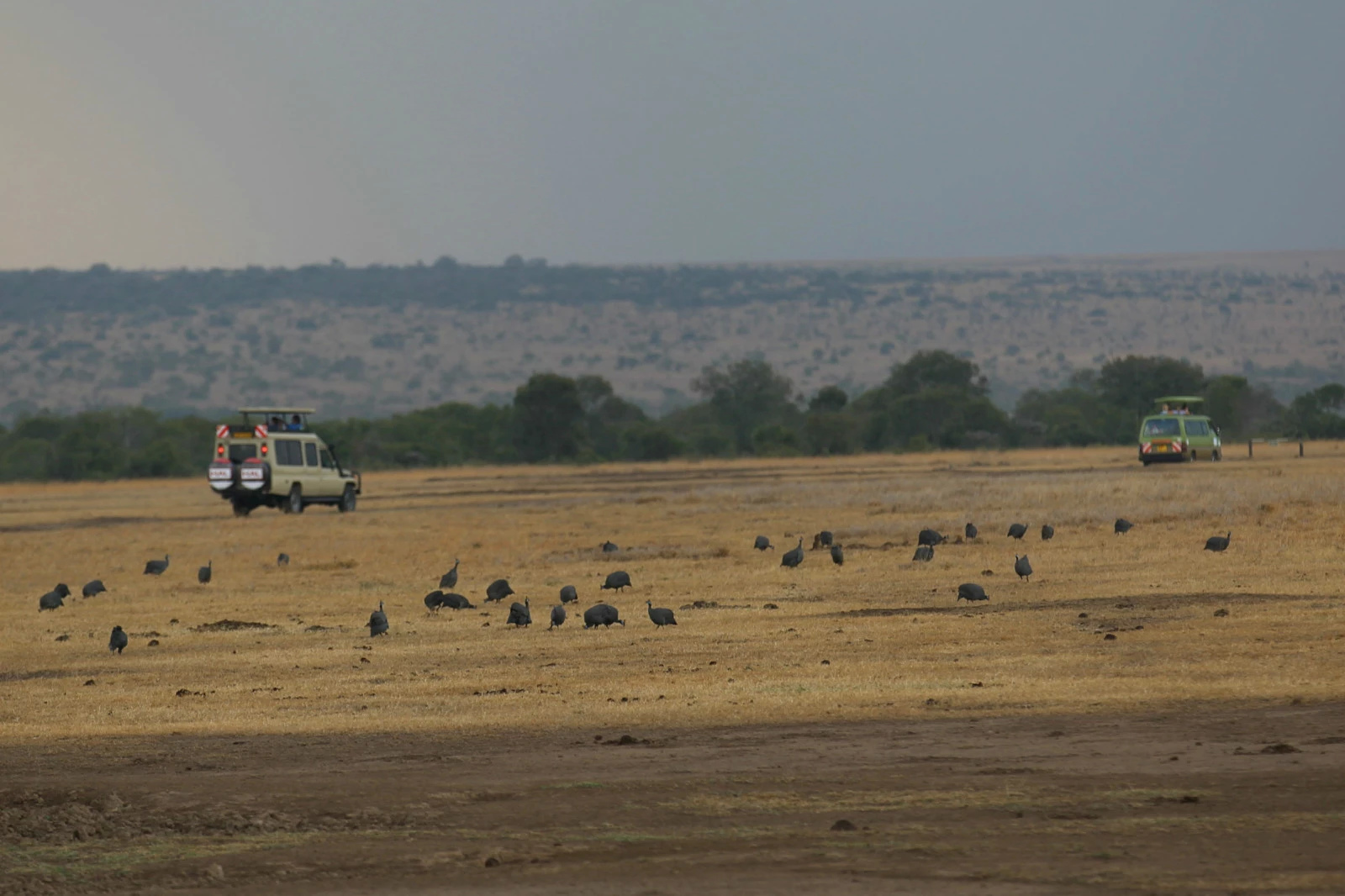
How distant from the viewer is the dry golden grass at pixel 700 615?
14039 mm

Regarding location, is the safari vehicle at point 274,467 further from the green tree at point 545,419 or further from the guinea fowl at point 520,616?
the green tree at point 545,419

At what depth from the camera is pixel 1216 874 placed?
7.96 meters

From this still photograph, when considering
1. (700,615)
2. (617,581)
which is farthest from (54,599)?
(700,615)

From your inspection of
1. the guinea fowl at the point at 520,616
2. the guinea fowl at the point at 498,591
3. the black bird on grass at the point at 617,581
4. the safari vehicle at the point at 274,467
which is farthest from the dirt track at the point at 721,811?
the safari vehicle at the point at 274,467

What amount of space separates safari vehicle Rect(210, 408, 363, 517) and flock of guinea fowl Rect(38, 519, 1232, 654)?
1241 centimetres

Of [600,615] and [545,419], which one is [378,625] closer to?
[600,615]

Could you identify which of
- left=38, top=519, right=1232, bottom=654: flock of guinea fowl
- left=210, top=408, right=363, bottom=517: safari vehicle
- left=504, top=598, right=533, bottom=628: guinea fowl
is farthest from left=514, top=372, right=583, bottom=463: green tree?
left=504, top=598, right=533, bottom=628: guinea fowl

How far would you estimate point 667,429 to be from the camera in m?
99.8

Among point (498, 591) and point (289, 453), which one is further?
point (289, 453)

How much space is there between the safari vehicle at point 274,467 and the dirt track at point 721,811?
3274 centimetres

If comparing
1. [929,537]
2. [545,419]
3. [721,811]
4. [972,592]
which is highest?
[545,419]

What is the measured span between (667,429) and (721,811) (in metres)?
90.2

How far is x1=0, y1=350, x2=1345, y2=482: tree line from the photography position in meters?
91.9

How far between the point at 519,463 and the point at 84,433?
2188 centimetres
